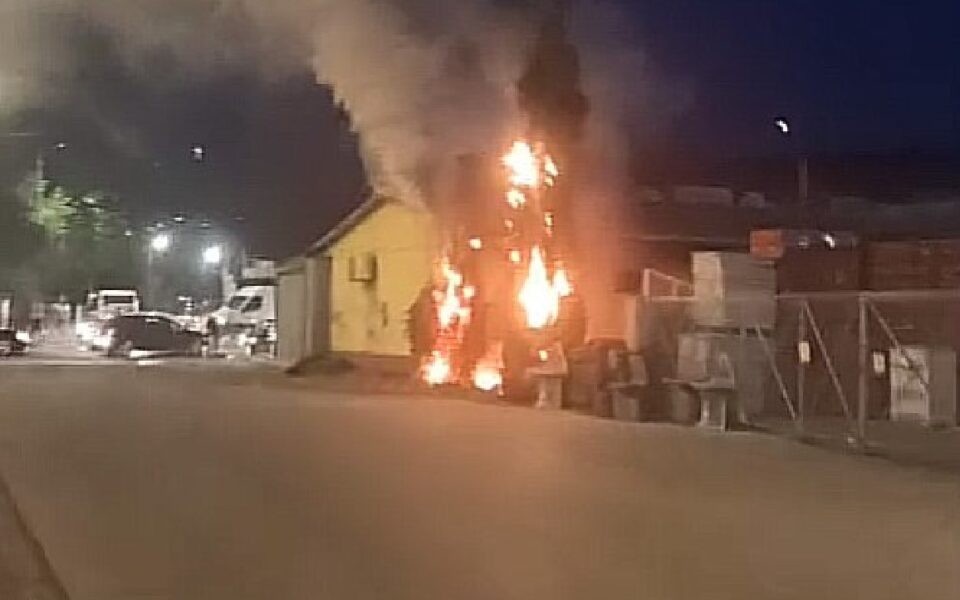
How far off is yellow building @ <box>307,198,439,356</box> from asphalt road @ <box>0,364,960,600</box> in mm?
20772

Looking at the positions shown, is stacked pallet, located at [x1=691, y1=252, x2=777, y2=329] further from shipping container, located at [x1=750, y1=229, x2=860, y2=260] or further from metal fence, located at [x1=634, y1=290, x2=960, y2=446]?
shipping container, located at [x1=750, y1=229, x2=860, y2=260]

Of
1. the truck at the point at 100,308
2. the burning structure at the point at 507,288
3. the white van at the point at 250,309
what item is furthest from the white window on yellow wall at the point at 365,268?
the truck at the point at 100,308

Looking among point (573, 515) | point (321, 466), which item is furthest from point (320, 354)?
point (573, 515)

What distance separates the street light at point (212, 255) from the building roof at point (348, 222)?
173 feet

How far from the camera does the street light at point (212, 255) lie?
105m

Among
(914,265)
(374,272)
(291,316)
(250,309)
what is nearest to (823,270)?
(914,265)

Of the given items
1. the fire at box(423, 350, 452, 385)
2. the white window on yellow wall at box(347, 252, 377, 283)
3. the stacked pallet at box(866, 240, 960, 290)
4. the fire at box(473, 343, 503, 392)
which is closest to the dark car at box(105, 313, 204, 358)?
the white window on yellow wall at box(347, 252, 377, 283)

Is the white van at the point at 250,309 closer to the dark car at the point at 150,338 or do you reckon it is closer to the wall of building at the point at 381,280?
Answer: the dark car at the point at 150,338

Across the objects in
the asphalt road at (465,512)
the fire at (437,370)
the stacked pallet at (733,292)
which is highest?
the stacked pallet at (733,292)

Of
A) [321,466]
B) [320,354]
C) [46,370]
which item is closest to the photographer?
[321,466]

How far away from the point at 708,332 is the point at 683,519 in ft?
44.9

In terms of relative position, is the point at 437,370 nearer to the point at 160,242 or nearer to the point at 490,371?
the point at 490,371

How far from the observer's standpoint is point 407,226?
46062 mm

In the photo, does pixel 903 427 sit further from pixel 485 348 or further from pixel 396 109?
pixel 396 109
